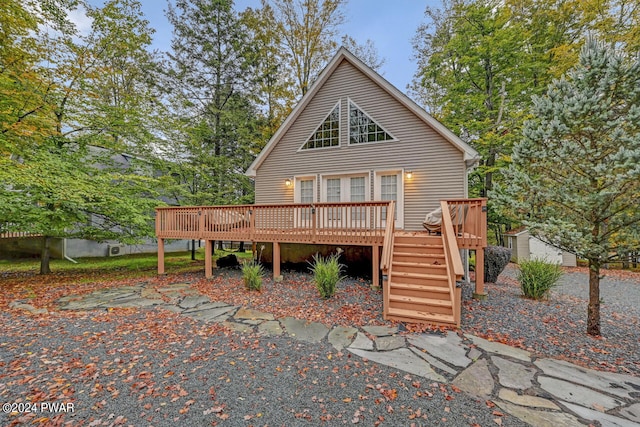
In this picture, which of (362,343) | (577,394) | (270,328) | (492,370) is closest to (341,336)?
(362,343)

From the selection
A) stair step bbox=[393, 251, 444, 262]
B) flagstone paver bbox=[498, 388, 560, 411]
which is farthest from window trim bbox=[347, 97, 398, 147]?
flagstone paver bbox=[498, 388, 560, 411]

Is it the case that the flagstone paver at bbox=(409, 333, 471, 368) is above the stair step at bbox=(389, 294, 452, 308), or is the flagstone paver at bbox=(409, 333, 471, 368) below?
below

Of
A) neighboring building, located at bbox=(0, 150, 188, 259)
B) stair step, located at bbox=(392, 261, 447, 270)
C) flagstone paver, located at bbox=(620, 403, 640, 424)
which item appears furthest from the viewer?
neighboring building, located at bbox=(0, 150, 188, 259)

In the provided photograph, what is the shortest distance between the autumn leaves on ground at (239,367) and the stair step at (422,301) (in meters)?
0.37

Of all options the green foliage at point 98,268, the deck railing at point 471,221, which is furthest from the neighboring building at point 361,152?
the green foliage at point 98,268

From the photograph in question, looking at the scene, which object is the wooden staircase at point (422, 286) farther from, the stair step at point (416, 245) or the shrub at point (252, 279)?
the shrub at point (252, 279)

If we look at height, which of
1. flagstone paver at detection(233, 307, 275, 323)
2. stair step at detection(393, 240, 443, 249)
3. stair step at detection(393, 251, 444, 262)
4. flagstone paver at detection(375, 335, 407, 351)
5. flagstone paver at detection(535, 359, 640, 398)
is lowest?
flagstone paver at detection(535, 359, 640, 398)

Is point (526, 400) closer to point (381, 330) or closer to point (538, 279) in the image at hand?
point (381, 330)

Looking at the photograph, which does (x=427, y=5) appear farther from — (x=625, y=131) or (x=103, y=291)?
(x=103, y=291)

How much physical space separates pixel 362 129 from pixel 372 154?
962 millimetres

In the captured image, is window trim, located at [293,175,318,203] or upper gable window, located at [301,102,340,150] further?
window trim, located at [293,175,318,203]

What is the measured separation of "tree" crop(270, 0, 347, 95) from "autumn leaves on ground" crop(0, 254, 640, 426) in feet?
42.6

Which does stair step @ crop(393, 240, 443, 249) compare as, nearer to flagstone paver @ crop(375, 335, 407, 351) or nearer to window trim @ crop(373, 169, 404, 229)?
window trim @ crop(373, 169, 404, 229)

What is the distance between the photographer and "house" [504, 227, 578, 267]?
454 inches
